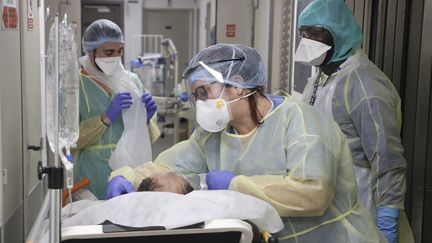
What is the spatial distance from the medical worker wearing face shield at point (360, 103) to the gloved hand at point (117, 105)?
76 centimetres

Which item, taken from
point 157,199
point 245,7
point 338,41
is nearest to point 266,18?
point 245,7

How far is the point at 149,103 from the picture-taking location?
2.42 meters

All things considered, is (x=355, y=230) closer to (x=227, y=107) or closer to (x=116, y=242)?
(x=227, y=107)

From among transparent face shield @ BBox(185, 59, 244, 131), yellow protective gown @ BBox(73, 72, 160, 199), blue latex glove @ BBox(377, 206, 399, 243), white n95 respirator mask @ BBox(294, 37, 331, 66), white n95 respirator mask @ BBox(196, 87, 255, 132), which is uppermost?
white n95 respirator mask @ BBox(294, 37, 331, 66)

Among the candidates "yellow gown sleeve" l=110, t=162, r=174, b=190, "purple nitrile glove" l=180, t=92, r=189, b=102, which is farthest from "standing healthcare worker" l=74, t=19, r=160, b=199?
"purple nitrile glove" l=180, t=92, r=189, b=102

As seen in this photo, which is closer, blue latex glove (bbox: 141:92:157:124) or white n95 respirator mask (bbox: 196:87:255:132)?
white n95 respirator mask (bbox: 196:87:255:132)

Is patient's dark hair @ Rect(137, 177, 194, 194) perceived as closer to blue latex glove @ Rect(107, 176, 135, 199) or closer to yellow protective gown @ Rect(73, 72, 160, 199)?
blue latex glove @ Rect(107, 176, 135, 199)

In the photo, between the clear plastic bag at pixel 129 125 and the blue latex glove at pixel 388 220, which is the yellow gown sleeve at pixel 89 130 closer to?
the clear plastic bag at pixel 129 125

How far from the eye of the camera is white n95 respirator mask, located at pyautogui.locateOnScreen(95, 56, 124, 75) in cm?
224

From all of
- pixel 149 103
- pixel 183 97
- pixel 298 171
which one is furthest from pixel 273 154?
pixel 183 97

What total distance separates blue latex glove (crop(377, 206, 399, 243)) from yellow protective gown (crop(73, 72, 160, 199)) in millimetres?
1145

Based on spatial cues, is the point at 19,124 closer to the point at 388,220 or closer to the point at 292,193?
the point at 292,193

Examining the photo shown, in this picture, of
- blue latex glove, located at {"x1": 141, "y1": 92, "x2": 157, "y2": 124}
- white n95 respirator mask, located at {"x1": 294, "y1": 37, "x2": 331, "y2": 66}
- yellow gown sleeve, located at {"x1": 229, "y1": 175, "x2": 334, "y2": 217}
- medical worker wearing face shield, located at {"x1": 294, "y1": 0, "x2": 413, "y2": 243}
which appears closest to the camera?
yellow gown sleeve, located at {"x1": 229, "y1": 175, "x2": 334, "y2": 217}

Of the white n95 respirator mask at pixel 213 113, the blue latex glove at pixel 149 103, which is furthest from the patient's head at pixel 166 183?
the blue latex glove at pixel 149 103
